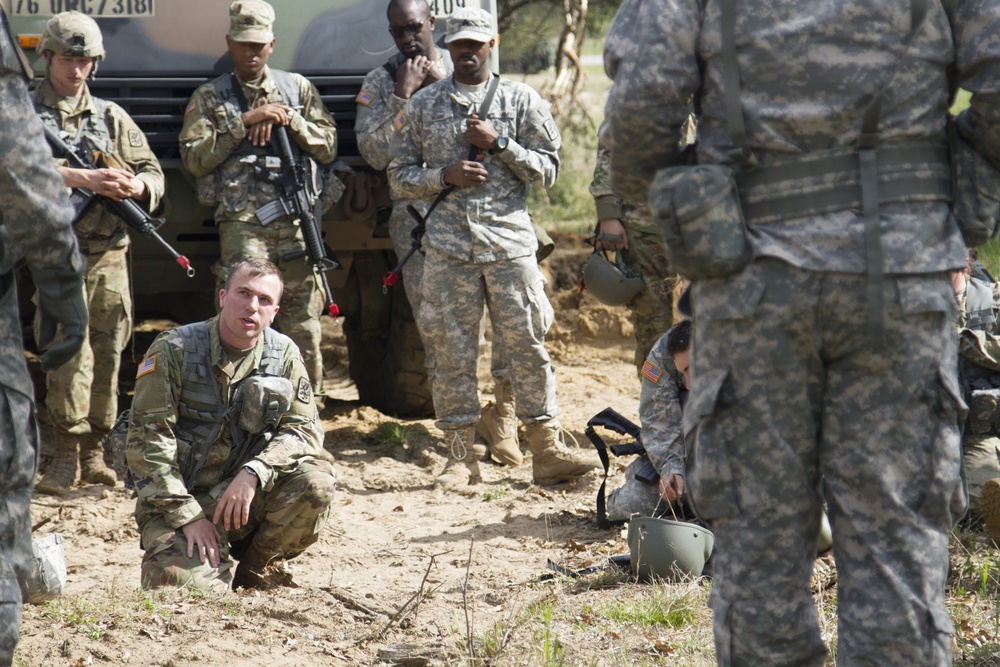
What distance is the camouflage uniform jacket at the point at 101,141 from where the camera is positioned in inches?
229

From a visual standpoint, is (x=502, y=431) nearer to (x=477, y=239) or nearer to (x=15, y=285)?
(x=477, y=239)

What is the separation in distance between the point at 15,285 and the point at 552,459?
356 centimetres

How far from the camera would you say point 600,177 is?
6.37 m

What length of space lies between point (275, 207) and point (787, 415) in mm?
4075

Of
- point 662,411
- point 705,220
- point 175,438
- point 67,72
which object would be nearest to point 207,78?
point 67,72

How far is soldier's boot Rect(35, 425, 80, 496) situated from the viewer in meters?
5.99

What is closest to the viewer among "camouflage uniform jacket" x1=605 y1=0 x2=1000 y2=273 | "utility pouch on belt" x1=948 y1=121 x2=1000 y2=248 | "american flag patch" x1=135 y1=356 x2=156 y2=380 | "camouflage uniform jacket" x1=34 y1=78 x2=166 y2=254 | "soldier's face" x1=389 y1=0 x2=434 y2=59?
"camouflage uniform jacket" x1=605 y1=0 x2=1000 y2=273

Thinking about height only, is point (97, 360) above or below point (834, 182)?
below

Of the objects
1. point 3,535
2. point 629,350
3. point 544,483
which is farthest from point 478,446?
point 3,535

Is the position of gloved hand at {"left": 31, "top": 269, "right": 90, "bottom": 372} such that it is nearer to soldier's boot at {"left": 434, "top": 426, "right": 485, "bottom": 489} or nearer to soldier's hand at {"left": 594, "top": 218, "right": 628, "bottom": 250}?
soldier's boot at {"left": 434, "top": 426, "right": 485, "bottom": 489}

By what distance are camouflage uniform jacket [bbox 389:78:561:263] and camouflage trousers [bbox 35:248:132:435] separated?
135 cm

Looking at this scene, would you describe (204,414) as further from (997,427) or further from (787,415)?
(997,427)

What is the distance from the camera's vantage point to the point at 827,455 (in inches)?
102

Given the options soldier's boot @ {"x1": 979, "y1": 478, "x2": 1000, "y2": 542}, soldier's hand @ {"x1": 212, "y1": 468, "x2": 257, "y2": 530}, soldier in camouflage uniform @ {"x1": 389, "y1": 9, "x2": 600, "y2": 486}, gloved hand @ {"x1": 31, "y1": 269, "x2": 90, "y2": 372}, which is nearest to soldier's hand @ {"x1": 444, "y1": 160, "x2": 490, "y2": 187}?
soldier in camouflage uniform @ {"x1": 389, "y1": 9, "x2": 600, "y2": 486}
